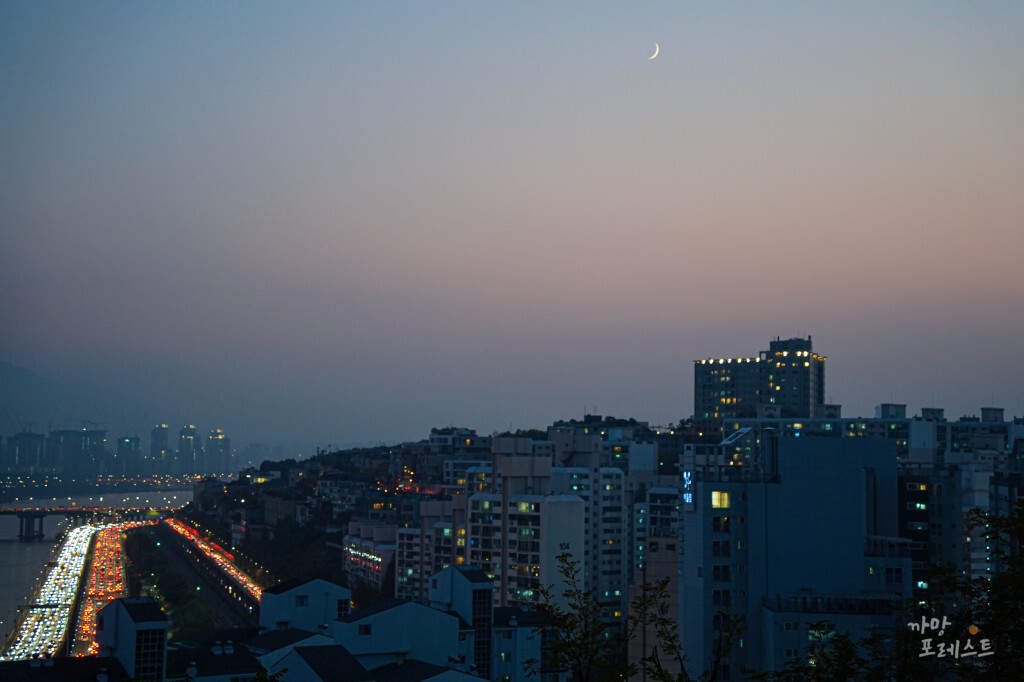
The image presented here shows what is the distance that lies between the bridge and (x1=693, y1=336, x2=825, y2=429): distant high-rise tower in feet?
112

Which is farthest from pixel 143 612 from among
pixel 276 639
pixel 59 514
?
pixel 59 514

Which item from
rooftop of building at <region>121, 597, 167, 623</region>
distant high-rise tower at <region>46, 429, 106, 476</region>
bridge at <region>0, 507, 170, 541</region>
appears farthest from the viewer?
distant high-rise tower at <region>46, 429, 106, 476</region>

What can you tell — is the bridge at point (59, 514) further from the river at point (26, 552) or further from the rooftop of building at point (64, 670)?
the rooftop of building at point (64, 670)

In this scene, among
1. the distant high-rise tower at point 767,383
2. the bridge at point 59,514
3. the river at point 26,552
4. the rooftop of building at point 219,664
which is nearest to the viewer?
the rooftop of building at point 219,664

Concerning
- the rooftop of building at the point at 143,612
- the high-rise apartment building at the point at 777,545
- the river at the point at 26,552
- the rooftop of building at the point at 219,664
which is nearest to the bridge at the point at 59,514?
the river at the point at 26,552

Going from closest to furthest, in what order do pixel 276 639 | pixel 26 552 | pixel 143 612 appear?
pixel 143 612, pixel 276 639, pixel 26 552

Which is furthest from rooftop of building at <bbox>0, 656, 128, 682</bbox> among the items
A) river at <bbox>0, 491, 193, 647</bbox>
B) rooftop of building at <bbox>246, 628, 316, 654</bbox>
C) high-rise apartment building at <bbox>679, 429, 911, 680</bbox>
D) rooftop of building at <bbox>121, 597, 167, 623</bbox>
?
river at <bbox>0, 491, 193, 647</bbox>

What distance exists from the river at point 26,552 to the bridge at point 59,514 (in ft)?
2.05

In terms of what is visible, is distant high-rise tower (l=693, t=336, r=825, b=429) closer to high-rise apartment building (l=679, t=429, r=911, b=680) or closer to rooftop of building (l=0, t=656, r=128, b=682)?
high-rise apartment building (l=679, t=429, r=911, b=680)

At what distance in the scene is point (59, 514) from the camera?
60188 mm

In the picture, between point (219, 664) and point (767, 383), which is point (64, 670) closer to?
point (219, 664)

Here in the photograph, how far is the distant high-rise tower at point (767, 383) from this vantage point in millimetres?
42500

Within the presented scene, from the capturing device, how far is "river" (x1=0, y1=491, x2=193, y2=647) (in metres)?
32.7

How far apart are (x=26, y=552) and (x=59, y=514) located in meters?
11.6
